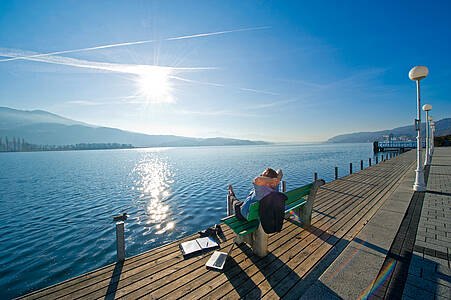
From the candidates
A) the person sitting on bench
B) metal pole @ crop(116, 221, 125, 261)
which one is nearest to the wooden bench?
the person sitting on bench

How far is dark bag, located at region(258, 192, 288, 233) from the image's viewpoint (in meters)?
3.21

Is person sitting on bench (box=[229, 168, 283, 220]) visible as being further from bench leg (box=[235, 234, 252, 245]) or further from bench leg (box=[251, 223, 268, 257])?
bench leg (box=[235, 234, 252, 245])

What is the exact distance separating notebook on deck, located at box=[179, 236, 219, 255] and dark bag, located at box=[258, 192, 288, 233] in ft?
6.09

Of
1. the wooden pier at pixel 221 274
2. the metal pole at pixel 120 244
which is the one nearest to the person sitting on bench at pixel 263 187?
the wooden pier at pixel 221 274

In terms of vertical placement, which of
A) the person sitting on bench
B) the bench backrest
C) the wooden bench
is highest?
the person sitting on bench

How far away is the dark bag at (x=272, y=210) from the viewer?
3.21 meters

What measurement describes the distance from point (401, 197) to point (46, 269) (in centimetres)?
1305

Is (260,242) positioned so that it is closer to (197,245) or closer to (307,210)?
(197,245)

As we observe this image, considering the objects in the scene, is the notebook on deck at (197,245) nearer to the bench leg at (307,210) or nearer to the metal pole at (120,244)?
the metal pole at (120,244)

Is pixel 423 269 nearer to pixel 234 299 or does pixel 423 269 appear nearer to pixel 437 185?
pixel 234 299

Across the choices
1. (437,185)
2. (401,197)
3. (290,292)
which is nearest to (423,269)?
(290,292)

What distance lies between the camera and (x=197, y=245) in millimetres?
4418

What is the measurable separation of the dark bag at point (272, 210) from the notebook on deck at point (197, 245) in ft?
6.09

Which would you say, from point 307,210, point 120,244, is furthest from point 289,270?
point 120,244
